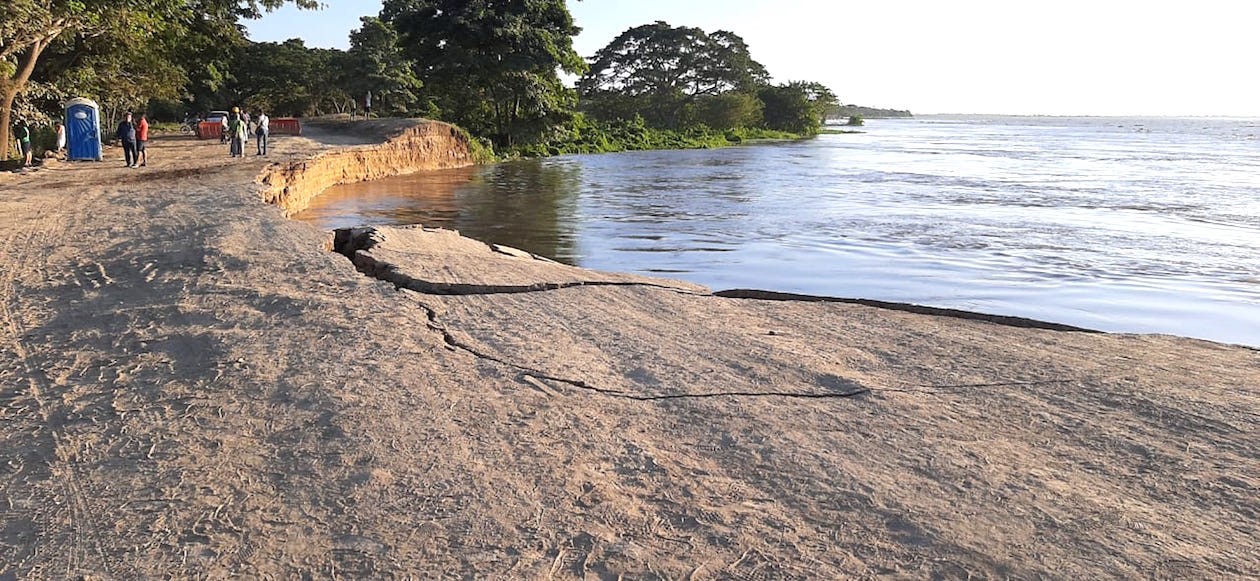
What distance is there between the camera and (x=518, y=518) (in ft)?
9.00

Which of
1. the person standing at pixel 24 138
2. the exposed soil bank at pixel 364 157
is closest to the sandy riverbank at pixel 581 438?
the exposed soil bank at pixel 364 157

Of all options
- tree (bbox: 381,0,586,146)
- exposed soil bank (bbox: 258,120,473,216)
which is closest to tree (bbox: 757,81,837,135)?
tree (bbox: 381,0,586,146)

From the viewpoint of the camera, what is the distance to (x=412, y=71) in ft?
125

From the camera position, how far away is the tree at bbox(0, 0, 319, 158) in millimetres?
13492

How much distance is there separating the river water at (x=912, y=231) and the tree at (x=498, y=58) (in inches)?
312

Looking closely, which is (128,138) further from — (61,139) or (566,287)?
(566,287)

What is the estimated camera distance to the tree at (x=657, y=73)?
6562 centimetres

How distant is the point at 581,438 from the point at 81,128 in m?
17.3

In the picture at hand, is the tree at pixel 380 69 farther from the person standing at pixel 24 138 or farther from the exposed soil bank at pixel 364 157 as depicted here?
the person standing at pixel 24 138

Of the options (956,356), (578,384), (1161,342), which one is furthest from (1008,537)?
(1161,342)

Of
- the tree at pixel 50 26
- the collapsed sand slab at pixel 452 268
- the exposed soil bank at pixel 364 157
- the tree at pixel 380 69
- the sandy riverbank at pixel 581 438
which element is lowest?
the sandy riverbank at pixel 581 438

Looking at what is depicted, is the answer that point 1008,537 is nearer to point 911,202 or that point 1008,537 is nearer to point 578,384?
point 578,384

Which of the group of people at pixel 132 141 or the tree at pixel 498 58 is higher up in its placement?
the tree at pixel 498 58

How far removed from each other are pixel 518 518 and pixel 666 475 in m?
0.61
